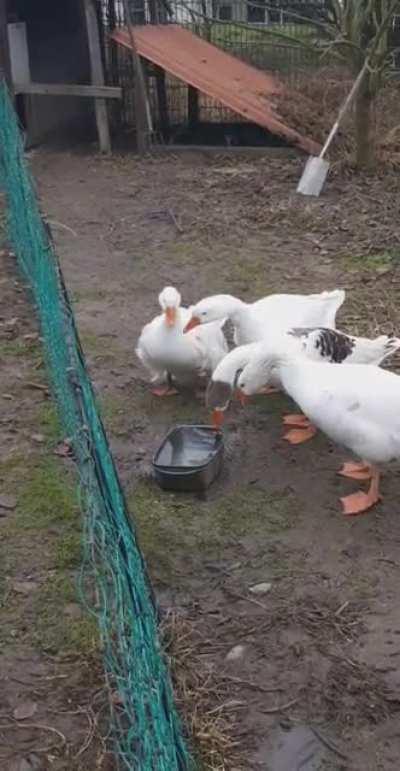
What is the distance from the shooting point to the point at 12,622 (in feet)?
11.6

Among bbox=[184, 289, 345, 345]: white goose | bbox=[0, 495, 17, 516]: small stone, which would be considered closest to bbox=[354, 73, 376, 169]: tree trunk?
bbox=[184, 289, 345, 345]: white goose

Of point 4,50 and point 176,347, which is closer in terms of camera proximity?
point 176,347

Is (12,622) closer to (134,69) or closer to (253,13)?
(134,69)

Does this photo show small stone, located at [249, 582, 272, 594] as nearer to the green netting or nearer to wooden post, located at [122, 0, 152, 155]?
the green netting

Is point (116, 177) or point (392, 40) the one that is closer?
point (116, 177)

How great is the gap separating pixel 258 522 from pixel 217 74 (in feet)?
24.6

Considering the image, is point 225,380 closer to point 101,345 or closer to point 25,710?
point 101,345

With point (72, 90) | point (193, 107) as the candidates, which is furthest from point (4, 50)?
point (193, 107)

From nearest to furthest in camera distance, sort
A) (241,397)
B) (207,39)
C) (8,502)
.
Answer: (8,502)
(241,397)
(207,39)

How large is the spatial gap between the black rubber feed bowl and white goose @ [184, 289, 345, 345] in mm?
673

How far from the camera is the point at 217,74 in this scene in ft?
34.6

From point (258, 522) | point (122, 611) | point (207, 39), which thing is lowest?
point (258, 522)

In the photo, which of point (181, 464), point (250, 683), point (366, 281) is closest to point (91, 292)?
point (366, 281)

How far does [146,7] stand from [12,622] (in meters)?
9.94
